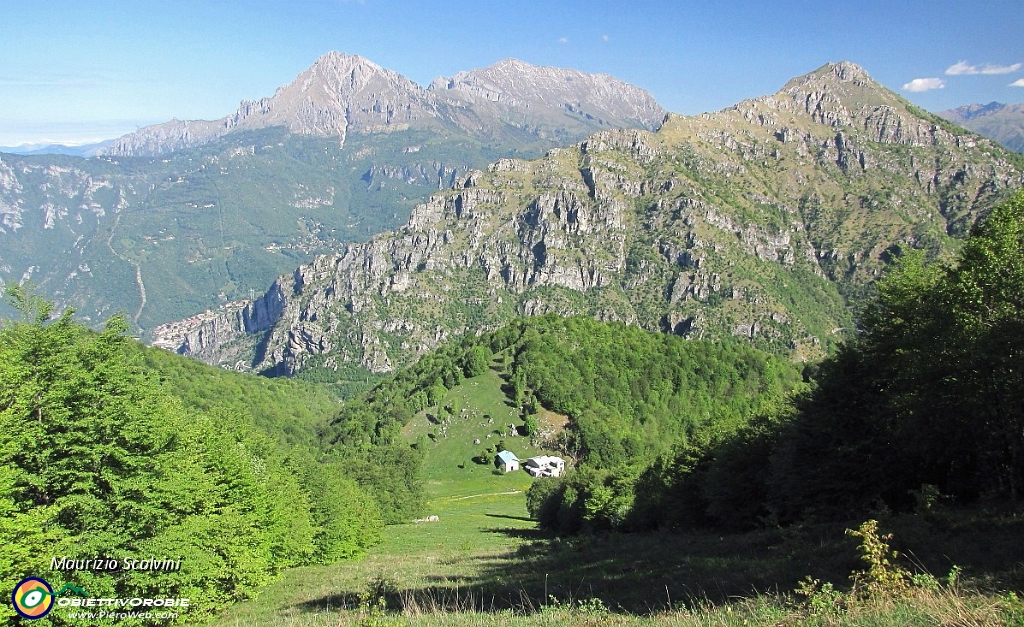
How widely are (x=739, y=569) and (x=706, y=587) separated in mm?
2769

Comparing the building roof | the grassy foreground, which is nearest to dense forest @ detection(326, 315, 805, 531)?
the building roof

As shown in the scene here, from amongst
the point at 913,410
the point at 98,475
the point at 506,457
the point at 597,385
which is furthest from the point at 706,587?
the point at 597,385

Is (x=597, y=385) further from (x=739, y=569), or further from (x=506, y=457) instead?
(x=739, y=569)

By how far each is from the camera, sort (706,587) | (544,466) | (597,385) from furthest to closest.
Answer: (597,385)
(544,466)
(706,587)

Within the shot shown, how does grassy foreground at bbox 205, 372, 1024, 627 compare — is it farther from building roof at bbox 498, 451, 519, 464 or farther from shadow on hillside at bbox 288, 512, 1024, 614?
building roof at bbox 498, 451, 519, 464

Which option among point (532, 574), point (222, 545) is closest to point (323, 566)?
point (222, 545)

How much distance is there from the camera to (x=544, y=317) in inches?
7849

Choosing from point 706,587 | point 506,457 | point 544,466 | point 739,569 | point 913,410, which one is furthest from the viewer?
point 506,457

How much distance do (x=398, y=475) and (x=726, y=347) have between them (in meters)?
128

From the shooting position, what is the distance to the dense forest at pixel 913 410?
22516 millimetres

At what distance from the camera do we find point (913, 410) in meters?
24.1

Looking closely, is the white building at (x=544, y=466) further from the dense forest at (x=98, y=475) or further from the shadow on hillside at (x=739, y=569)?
the dense forest at (x=98, y=475)

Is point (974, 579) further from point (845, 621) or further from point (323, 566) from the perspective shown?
point (323, 566)

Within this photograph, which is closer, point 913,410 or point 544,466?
point 913,410
